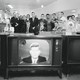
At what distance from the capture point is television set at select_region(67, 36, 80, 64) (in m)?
3.34

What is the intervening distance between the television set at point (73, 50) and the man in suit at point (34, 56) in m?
0.57

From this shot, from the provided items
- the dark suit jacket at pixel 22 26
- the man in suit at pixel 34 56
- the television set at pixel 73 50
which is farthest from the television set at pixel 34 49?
the dark suit jacket at pixel 22 26

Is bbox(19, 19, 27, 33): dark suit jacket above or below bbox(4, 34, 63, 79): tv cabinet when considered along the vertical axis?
above

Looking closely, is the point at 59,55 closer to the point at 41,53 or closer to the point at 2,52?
the point at 41,53

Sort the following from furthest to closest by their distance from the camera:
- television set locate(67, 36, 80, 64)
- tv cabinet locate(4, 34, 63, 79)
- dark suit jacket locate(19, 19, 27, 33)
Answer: dark suit jacket locate(19, 19, 27, 33), television set locate(67, 36, 80, 64), tv cabinet locate(4, 34, 63, 79)

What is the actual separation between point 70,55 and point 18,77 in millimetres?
1219

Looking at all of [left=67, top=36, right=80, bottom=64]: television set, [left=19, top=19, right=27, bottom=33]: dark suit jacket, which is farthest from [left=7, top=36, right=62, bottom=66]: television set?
[left=19, top=19, right=27, bottom=33]: dark suit jacket

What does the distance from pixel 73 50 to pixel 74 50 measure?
0.02 metres

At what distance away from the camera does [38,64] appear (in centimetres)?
327

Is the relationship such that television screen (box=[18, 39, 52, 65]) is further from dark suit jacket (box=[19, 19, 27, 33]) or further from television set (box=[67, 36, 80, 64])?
dark suit jacket (box=[19, 19, 27, 33])

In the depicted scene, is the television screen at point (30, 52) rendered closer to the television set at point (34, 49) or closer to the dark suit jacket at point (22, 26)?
the television set at point (34, 49)

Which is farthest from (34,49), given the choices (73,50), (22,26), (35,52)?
(22,26)

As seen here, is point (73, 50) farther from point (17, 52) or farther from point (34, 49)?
point (17, 52)

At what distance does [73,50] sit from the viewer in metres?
3.37
